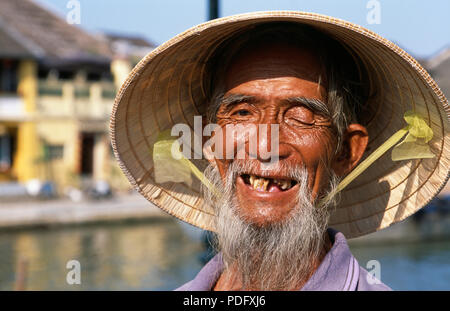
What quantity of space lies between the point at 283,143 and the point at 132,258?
1183 cm

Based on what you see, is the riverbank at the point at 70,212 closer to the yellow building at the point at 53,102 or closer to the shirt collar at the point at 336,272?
the yellow building at the point at 53,102

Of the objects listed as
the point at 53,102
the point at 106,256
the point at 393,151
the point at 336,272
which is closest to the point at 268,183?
the point at 336,272

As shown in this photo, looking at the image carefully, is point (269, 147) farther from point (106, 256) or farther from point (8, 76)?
point (8, 76)

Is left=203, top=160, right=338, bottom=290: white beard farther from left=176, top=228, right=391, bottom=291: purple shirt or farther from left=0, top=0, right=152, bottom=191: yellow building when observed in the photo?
left=0, top=0, right=152, bottom=191: yellow building

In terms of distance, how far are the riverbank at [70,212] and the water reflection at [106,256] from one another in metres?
0.28

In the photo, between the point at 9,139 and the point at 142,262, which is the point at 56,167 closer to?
the point at 9,139

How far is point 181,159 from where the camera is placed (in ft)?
5.36

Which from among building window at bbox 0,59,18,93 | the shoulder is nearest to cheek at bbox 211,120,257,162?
the shoulder

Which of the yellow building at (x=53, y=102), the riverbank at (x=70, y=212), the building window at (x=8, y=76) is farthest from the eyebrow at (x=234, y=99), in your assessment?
the building window at (x=8, y=76)

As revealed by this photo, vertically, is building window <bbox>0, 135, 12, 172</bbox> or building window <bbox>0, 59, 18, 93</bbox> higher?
building window <bbox>0, 59, 18, 93</bbox>

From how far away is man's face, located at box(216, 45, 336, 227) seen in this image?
134 centimetres

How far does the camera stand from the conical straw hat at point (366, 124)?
1.37m

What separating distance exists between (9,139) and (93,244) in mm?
8310

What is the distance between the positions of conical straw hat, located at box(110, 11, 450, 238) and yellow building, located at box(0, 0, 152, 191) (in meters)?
18.9
